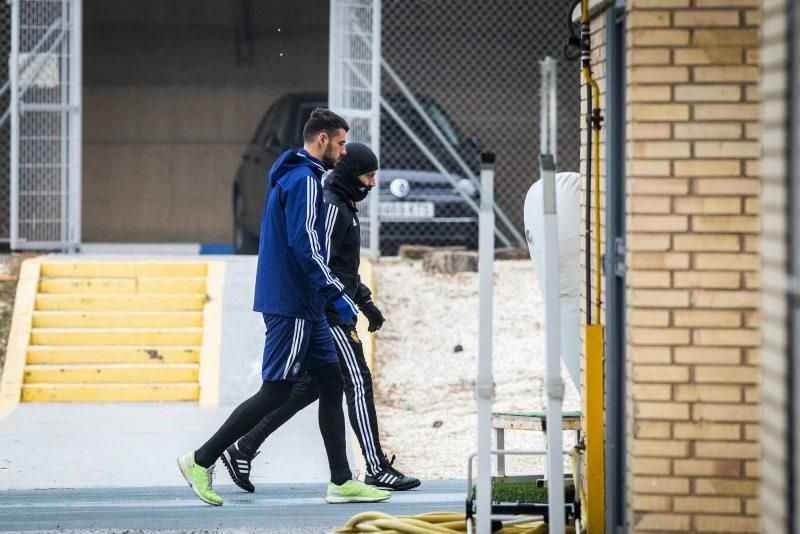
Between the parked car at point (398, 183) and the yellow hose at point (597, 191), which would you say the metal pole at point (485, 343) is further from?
the parked car at point (398, 183)

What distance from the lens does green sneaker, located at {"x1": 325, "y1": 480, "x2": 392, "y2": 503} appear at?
6.47m

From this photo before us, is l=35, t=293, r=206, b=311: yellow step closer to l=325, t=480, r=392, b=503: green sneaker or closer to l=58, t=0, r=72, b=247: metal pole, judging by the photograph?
l=58, t=0, r=72, b=247: metal pole

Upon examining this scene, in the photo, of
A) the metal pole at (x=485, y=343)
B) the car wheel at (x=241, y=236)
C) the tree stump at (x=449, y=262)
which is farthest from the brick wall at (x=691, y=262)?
the car wheel at (x=241, y=236)

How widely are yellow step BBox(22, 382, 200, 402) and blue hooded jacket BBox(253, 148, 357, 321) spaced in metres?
3.99

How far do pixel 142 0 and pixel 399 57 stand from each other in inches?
143

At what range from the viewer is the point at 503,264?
12922 millimetres

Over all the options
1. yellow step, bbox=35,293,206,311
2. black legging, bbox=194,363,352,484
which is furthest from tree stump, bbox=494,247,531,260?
black legging, bbox=194,363,352,484

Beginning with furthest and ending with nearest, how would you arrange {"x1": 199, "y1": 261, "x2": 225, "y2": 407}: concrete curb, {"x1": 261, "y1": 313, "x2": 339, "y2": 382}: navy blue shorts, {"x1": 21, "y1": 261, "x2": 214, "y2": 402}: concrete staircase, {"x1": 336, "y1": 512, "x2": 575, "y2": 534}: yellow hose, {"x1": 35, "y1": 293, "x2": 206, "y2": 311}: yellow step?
{"x1": 35, "y1": 293, "x2": 206, "y2": 311}: yellow step
{"x1": 21, "y1": 261, "x2": 214, "y2": 402}: concrete staircase
{"x1": 199, "y1": 261, "x2": 225, "y2": 407}: concrete curb
{"x1": 261, "y1": 313, "x2": 339, "y2": 382}: navy blue shorts
{"x1": 336, "y1": 512, "x2": 575, "y2": 534}: yellow hose

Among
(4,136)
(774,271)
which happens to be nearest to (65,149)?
(4,136)

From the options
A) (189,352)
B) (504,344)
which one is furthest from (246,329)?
(504,344)

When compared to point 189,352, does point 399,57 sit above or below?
above

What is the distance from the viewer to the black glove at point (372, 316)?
270 inches

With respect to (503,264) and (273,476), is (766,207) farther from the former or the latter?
(503,264)

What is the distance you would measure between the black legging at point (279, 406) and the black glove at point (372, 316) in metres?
0.42
